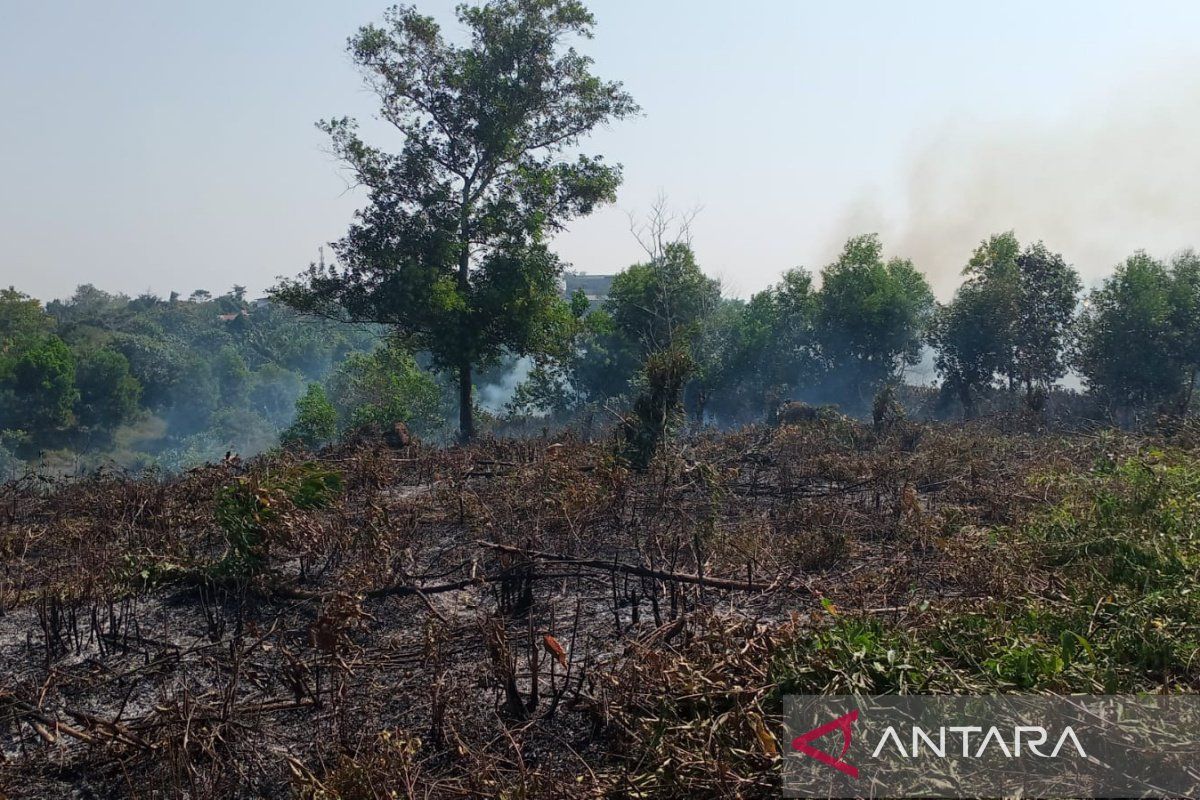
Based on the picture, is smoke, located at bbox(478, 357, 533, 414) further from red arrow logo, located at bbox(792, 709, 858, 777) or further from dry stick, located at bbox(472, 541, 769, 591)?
red arrow logo, located at bbox(792, 709, 858, 777)

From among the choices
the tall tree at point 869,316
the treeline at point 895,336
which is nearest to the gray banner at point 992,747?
the treeline at point 895,336

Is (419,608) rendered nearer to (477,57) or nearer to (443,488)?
(443,488)

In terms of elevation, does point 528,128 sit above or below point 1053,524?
above

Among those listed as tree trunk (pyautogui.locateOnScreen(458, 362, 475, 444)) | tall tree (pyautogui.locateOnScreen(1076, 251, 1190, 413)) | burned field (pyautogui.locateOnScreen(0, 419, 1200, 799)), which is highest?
tall tree (pyautogui.locateOnScreen(1076, 251, 1190, 413))

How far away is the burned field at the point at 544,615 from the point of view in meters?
4.07

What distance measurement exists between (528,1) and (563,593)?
16.5 m

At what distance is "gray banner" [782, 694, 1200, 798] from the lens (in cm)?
336

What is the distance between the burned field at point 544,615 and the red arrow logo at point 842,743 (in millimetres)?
108

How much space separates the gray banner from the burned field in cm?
13

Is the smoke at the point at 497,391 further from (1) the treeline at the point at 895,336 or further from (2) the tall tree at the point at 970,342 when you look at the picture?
(2) the tall tree at the point at 970,342

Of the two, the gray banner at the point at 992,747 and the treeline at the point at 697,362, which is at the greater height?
the treeline at the point at 697,362

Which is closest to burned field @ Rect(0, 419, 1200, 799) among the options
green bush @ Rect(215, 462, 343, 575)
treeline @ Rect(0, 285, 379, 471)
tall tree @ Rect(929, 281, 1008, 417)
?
green bush @ Rect(215, 462, 343, 575)

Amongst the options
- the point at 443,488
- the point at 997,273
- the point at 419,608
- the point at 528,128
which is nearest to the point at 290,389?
the point at 528,128

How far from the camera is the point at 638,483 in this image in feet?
33.8
